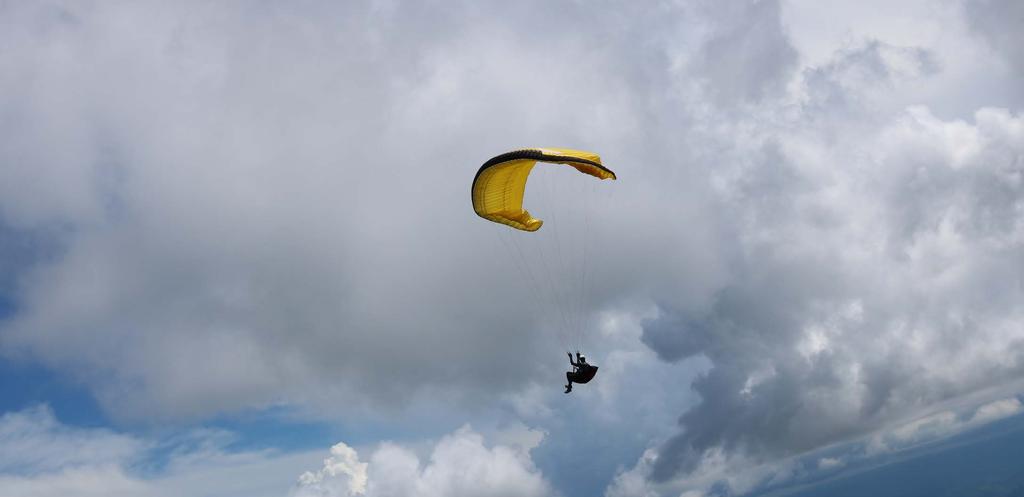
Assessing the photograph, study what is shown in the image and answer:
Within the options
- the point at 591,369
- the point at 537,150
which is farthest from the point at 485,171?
the point at 591,369

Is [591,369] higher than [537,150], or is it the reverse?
[537,150]

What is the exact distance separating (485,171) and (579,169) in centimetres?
546

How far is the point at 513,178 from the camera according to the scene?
38.7 m

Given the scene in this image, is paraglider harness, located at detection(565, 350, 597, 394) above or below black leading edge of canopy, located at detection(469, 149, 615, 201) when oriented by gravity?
below

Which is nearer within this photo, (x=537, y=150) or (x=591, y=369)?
(x=537, y=150)

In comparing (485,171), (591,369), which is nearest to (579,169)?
(485,171)

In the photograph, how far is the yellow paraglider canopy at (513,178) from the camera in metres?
35.4

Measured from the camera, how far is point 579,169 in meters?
36.8

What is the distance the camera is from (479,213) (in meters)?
39.9

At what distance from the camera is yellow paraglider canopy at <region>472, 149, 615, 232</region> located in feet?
116

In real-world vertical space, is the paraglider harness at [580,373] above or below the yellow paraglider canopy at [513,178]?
below

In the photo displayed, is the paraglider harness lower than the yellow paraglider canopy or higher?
lower

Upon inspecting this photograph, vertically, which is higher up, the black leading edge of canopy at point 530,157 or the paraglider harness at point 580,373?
the black leading edge of canopy at point 530,157

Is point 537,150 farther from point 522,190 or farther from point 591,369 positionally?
point 591,369
